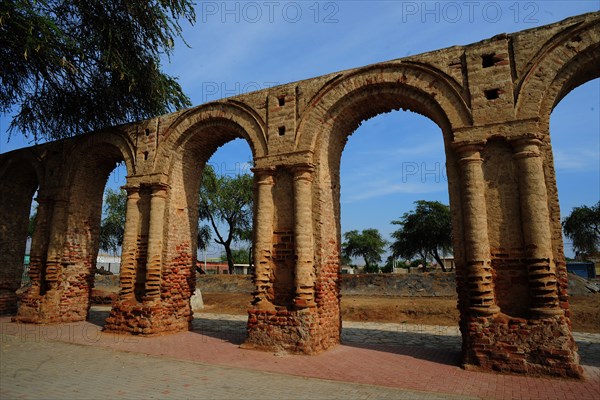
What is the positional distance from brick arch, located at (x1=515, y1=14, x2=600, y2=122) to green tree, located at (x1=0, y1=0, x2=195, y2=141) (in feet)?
28.8

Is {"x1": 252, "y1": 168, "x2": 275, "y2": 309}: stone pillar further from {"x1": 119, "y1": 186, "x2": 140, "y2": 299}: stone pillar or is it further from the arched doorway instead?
the arched doorway

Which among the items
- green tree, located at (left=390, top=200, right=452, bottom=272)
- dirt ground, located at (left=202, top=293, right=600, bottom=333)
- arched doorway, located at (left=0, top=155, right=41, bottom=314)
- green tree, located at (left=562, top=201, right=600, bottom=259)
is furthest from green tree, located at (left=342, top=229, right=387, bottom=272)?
arched doorway, located at (left=0, top=155, right=41, bottom=314)

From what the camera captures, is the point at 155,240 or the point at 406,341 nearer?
the point at 406,341

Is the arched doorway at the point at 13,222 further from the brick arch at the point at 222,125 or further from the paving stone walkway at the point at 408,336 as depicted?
the paving stone walkway at the point at 408,336

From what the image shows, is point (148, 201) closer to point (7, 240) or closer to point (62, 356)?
point (62, 356)

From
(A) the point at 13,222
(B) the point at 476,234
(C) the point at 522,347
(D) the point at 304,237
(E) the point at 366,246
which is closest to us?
(C) the point at 522,347

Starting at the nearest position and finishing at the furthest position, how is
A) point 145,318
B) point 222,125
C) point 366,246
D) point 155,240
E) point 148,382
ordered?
point 148,382 → point 145,318 → point 155,240 → point 222,125 → point 366,246

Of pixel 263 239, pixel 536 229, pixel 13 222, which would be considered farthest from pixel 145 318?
pixel 536 229

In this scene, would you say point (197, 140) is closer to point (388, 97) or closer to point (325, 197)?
point (325, 197)

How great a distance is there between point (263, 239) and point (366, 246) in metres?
45.4

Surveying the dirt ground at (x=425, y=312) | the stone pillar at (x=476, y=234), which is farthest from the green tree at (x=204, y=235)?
the stone pillar at (x=476, y=234)

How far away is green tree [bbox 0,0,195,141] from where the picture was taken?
8.76m

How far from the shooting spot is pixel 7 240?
1361 cm

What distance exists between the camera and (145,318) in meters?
9.38
